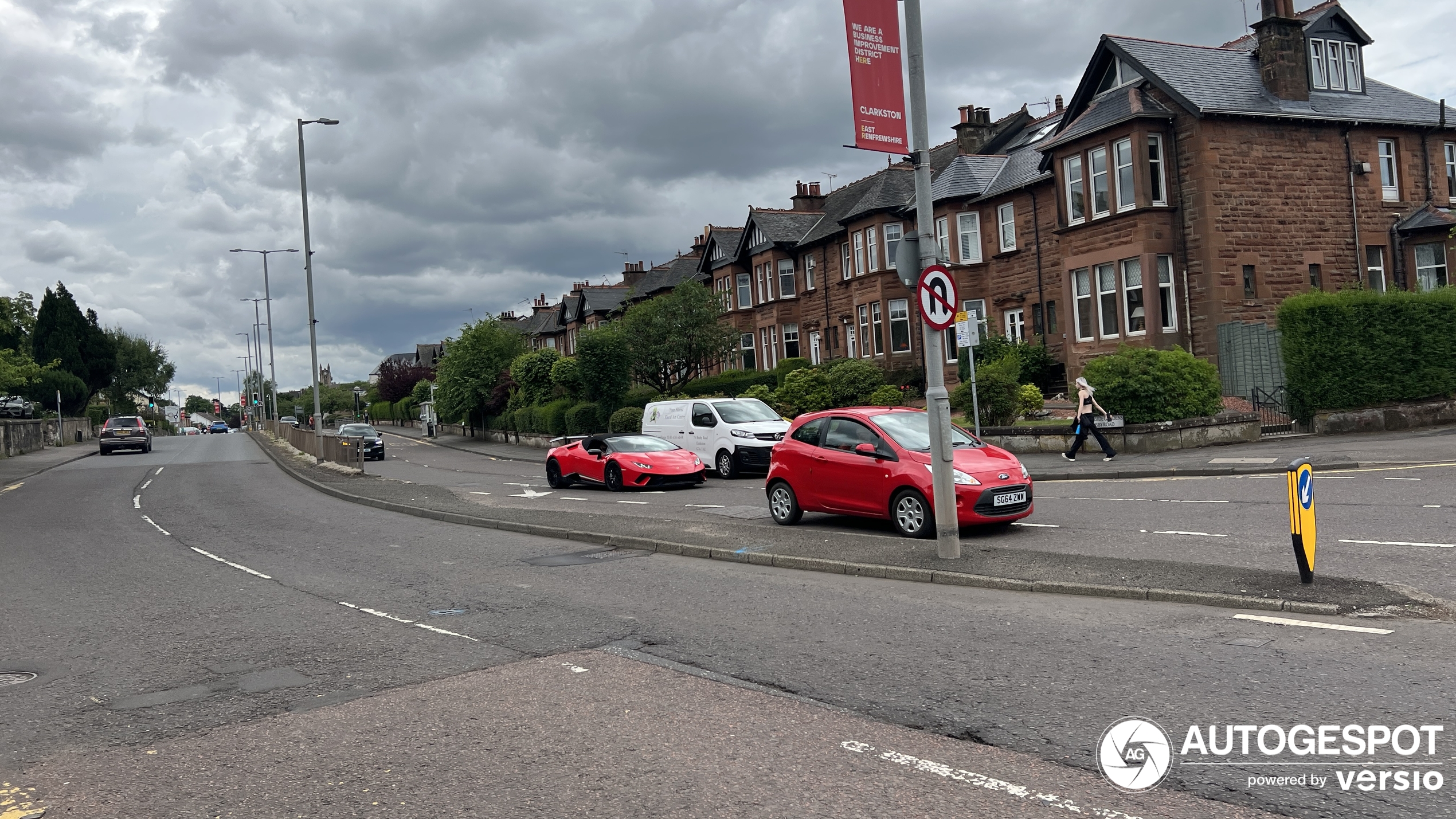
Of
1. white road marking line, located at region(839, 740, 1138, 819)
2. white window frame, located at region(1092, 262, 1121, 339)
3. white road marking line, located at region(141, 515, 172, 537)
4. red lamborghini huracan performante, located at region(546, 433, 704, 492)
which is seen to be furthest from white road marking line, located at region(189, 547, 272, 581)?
white window frame, located at region(1092, 262, 1121, 339)

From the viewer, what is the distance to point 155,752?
5.22 metres

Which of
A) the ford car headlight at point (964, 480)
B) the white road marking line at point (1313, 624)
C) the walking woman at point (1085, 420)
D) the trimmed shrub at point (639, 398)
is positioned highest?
the trimmed shrub at point (639, 398)

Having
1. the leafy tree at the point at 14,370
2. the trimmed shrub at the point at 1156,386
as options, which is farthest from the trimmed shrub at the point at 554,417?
the trimmed shrub at the point at 1156,386

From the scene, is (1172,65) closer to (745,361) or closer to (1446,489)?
(1446,489)

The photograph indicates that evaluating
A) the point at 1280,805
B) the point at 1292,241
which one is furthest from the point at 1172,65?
the point at 1280,805

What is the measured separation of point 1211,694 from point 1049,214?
94.6ft

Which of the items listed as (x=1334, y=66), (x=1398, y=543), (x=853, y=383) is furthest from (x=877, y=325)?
(x=1398, y=543)

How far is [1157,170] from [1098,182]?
1639 millimetres

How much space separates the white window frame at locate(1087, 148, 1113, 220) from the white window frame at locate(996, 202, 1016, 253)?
5613mm

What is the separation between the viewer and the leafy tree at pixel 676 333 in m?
41.8

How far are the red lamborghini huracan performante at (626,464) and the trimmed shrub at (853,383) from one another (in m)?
8.66

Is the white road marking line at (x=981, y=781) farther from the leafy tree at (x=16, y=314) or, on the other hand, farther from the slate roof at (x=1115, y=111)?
the leafy tree at (x=16, y=314)

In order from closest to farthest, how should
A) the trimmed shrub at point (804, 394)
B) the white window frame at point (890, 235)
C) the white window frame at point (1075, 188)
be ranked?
the white window frame at point (1075, 188), the trimmed shrub at point (804, 394), the white window frame at point (890, 235)

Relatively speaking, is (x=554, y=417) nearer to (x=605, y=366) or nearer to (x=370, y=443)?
(x=605, y=366)
